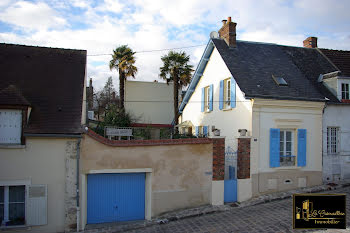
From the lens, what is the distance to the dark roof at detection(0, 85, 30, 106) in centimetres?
880

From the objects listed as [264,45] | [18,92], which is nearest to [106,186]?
[18,92]

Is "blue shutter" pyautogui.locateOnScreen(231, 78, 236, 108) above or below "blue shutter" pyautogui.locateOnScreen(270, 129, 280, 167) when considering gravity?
above

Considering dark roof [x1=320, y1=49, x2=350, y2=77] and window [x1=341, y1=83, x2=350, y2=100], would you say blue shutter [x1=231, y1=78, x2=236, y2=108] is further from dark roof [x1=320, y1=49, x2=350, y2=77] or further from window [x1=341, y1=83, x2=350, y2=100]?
dark roof [x1=320, y1=49, x2=350, y2=77]

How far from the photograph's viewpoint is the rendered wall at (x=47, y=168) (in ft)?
28.5

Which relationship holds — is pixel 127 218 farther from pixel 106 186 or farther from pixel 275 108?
pixel 275 108

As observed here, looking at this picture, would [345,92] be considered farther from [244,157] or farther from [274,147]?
[244,157]

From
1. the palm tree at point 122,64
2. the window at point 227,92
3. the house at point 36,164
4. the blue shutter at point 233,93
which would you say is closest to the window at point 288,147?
the blue shutter at point 233,93

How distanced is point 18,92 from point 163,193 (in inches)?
242

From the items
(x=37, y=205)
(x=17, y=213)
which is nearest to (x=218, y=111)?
(x=37, y=205)

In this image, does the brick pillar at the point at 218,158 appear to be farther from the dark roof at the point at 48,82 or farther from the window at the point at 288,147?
the dark roof at the point at 48,82

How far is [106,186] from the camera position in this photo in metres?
9.63

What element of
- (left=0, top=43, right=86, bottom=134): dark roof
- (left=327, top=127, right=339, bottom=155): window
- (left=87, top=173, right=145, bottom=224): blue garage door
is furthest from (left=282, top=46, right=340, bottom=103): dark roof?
(left=0, top=43, right=86, bottom=134): dark roof

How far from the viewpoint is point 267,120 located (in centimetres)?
1152

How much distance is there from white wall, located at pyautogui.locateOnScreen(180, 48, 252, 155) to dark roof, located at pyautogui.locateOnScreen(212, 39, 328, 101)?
0.42 metres
